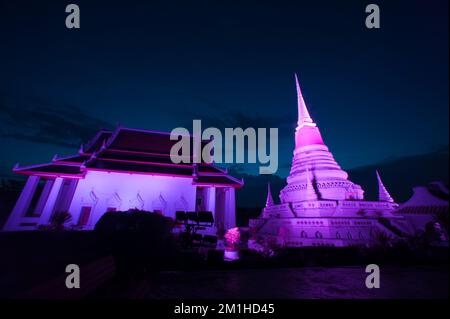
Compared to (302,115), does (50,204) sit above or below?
below

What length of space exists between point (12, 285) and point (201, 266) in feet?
14.2

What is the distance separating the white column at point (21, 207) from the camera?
1320 cm

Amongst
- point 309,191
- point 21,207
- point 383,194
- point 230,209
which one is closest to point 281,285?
point 230,209

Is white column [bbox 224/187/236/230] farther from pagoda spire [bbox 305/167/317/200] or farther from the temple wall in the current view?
pagoda spire [bbox 305/167/317/200]

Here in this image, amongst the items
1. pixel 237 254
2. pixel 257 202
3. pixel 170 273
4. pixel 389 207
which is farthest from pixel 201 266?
pixel 257 202

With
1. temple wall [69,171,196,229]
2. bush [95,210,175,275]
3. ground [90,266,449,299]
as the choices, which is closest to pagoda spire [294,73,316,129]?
temple wall [69,171,196,229]

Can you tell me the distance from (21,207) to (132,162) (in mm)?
7701

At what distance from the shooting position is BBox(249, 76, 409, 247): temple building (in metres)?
15.4

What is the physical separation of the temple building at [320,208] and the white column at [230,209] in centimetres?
189

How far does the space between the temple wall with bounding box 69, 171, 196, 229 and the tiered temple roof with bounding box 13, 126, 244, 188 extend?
0.64 meters

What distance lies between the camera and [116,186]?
49.5ft

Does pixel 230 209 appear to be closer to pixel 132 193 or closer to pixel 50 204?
pixel 132 193

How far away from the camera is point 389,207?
1758 centimetres
